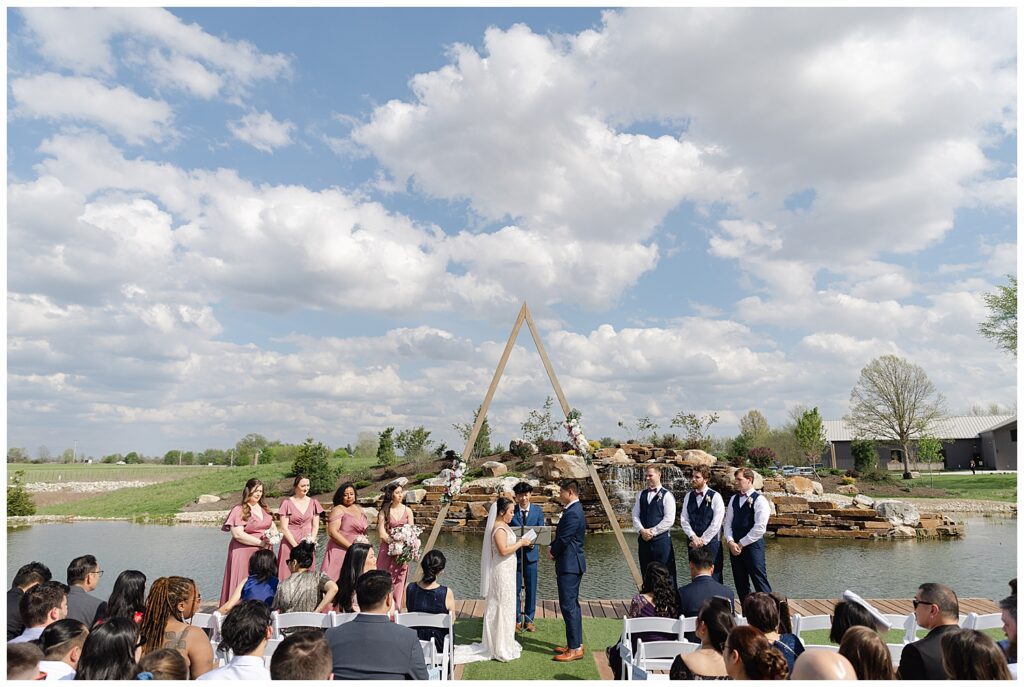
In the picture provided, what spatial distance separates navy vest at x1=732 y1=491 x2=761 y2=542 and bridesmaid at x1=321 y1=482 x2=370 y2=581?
384 centimetres

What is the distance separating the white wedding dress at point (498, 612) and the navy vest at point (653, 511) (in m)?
1.65

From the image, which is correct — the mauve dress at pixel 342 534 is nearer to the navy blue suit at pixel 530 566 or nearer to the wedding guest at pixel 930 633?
the navy blue suit at pixel 530 566

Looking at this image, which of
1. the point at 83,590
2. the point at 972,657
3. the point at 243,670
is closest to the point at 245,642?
the point at 243,670

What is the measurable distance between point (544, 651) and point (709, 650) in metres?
3.46

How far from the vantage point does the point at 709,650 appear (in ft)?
10.1

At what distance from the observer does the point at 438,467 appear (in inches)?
1021

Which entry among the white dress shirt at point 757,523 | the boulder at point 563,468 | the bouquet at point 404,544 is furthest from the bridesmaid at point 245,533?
the boulder at point 563,468

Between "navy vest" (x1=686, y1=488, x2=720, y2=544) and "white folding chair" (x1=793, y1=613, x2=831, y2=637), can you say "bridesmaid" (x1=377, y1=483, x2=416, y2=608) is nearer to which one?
"navy vest" (x1=686, y1=488, x2=720, y2=544)

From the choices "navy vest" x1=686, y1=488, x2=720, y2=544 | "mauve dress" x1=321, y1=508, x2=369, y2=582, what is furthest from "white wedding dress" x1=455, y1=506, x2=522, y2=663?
"navy vest" x1=686, y1=488, x2=720, y2=544

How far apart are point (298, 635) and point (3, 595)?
8.86 feet

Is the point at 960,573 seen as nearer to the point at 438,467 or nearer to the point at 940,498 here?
the point at 940,498

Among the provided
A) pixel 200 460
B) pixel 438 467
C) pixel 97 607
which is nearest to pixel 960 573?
pixel 97 607

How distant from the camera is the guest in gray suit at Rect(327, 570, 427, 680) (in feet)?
10.8

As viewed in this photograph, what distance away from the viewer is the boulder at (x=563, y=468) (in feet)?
66.7
